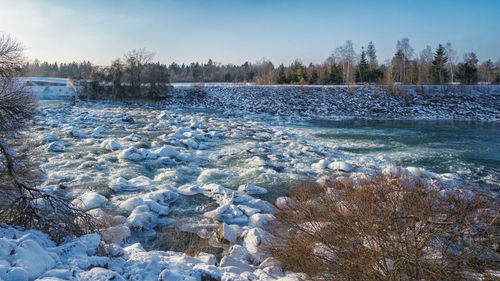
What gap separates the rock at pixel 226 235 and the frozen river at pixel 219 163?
0.52 meters

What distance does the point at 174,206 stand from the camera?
633cm

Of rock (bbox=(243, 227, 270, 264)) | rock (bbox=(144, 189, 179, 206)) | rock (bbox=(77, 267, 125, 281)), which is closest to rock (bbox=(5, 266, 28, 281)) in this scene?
rock (bbox=(77, 267, 125, 281))

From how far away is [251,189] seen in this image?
23.7 feet

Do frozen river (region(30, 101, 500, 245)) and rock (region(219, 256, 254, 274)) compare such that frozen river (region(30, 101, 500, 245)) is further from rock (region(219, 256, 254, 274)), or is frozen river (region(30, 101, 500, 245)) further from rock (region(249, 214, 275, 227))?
rock (region(219, 256, 254, 274))

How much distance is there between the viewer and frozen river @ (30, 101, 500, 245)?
626cm

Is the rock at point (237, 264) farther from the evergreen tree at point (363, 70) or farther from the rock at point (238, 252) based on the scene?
the evergreen tree at point (363, 70)

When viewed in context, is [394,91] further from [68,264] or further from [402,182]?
[68,264]

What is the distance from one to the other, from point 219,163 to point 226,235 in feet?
17.0

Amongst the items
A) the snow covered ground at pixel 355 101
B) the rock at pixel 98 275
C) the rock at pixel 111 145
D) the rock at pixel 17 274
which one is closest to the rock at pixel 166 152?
the rock at pixel 111 145

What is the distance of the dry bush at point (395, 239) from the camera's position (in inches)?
111

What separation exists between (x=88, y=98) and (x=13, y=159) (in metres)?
32.5

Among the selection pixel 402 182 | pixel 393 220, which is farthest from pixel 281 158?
pixel 393 220

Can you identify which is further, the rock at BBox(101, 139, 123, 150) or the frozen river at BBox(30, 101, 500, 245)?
the rock at BBox(101, 139, 123, 150)

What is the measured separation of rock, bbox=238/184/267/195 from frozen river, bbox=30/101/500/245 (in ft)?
0.09
